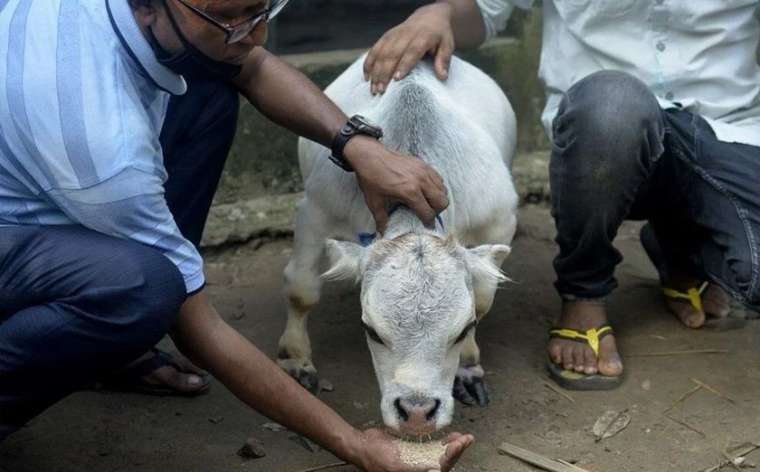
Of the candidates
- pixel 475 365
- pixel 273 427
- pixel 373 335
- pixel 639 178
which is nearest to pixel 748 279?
pixel 639 178

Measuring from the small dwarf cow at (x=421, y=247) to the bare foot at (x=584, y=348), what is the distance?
0.33 meters

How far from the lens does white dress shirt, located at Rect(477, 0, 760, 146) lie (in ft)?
15.0

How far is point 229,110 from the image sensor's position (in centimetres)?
428

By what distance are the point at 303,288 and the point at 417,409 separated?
3.57 ft

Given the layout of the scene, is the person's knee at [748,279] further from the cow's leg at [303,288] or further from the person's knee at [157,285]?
the person's knee at [157,285]

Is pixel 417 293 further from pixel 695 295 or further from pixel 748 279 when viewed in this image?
pixel 695 295

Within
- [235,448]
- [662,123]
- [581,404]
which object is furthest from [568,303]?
[235,448]

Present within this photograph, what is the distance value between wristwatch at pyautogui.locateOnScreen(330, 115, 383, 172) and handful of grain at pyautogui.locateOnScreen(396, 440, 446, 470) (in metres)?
0.93

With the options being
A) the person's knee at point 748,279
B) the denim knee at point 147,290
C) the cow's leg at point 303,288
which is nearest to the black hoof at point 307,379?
the cow's leg at point 303,288

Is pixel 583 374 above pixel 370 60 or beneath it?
beneath

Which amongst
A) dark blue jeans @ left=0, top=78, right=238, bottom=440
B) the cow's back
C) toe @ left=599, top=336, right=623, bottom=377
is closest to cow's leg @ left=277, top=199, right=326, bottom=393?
the cow's back

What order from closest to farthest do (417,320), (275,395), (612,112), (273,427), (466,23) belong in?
(275,395)
(417,320)
(273,427)
(612,112)
(466,23)

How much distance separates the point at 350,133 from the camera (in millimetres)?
3908

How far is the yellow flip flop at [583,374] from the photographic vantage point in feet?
14.9
